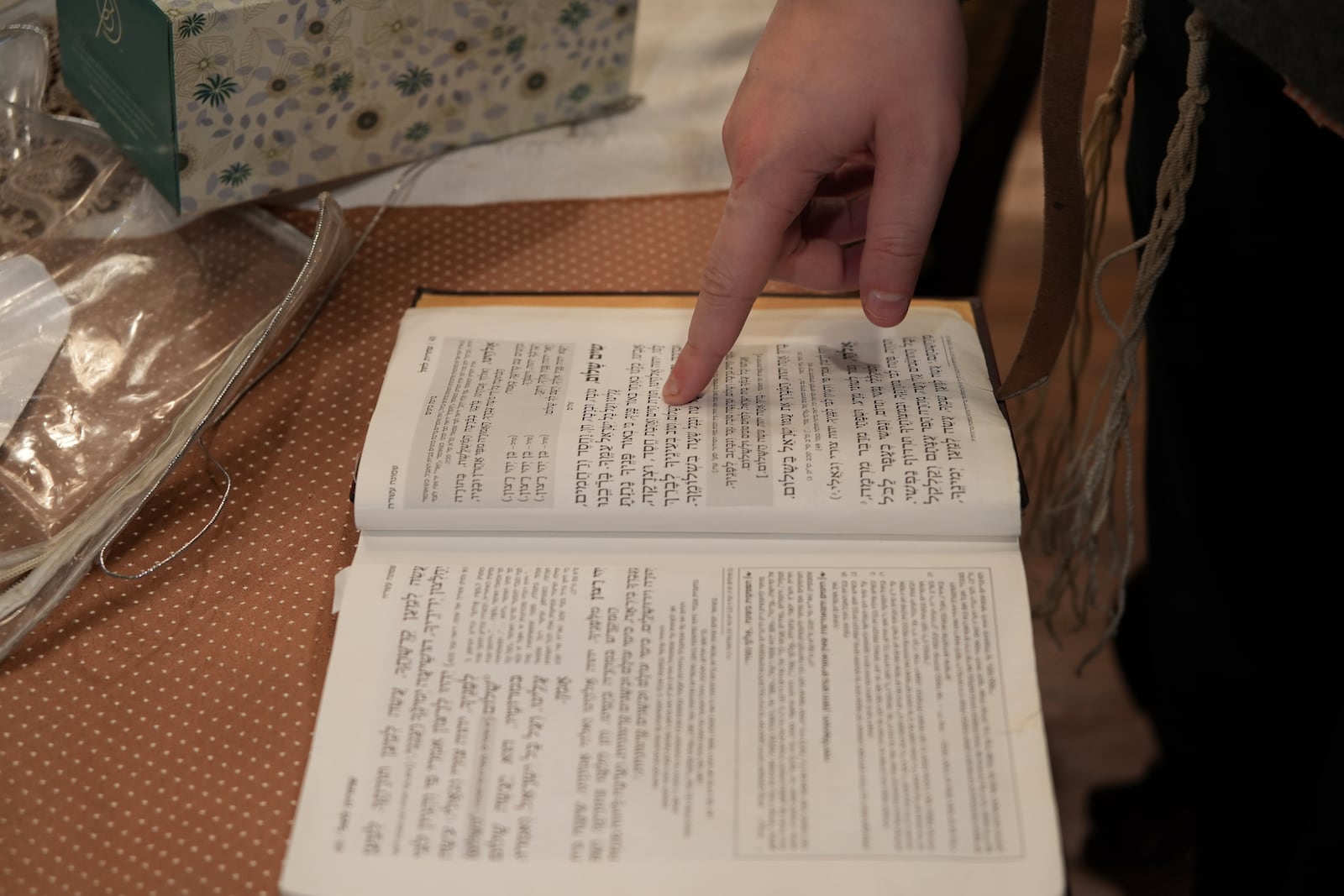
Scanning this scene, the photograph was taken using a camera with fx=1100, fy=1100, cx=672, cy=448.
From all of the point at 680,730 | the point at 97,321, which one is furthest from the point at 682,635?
the point at 97,321

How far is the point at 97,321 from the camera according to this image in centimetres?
68

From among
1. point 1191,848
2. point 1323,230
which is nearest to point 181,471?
point 1323,230

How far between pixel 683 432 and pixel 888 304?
13 centimetres

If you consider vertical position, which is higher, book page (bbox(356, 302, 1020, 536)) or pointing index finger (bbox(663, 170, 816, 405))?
pointing index finger (bbox(663, 170, 816, 405))

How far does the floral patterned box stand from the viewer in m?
0.66

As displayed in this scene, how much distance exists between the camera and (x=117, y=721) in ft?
1.74

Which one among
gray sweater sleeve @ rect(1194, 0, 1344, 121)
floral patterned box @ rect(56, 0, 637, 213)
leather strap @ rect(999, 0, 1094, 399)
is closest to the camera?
gray sweater sleeve @ rect(1194, 0, 1344, 121)

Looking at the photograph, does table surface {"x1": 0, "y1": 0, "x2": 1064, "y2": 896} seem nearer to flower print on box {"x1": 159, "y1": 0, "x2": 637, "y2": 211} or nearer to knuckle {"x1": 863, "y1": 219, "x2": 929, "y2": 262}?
flower print on box {"x1": 159, "y1": 0, "x2": 637, "y2": 211}

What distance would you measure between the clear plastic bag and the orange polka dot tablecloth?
25 millimetres

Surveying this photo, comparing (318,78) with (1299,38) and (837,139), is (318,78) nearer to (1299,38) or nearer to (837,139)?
(837,139)

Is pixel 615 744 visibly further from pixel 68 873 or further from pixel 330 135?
pixel 330 135

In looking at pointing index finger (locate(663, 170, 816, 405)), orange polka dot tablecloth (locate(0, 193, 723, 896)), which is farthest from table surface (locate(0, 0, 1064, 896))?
pointing index finger (locate(663, 170, 816, 405))

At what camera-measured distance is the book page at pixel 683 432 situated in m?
0.55

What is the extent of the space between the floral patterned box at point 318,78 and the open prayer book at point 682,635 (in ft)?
0.65
